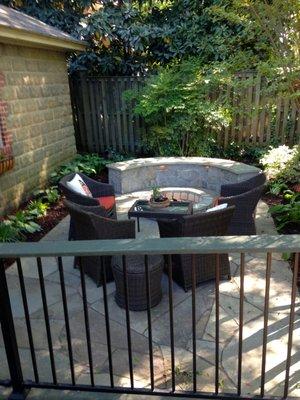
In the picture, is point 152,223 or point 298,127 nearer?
point 152,223

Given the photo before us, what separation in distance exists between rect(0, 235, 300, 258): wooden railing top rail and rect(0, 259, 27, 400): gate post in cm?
22

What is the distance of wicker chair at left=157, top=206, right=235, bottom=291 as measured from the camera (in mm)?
3064

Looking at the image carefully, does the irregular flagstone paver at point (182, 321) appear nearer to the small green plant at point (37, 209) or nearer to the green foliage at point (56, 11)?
the small green plant at point (37, 209)

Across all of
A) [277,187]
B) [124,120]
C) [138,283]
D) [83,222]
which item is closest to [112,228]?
[83,222]

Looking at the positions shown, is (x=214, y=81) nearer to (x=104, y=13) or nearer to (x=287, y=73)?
(x=287, y=73)

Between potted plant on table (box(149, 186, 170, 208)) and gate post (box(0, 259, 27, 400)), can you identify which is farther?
potted plant on table (box(149, 186, 170, 208))

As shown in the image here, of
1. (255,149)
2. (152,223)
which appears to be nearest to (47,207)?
(152,223)

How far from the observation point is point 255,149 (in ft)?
26.2

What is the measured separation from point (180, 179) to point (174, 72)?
2.48 meters

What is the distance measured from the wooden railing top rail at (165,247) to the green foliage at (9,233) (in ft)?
9.24

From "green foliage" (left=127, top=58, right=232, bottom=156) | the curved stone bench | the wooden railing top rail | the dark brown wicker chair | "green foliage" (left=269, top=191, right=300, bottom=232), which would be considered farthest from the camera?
"green foliage" (left=127, top=58, right=232, bottom=156)

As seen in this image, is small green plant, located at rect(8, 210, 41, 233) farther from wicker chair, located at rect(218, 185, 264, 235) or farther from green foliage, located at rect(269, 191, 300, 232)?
green foliage, located at rect(269, 191, 300, 232)

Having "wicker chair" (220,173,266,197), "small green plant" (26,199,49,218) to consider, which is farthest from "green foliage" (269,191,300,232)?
"small green plant" (26,199,49,218)

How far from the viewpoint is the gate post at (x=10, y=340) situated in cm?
175
